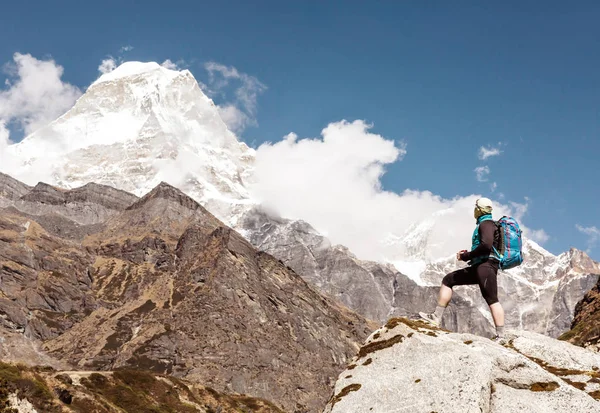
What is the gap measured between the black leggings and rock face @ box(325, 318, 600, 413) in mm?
1444

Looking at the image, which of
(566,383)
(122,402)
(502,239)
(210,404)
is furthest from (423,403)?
(210,404)

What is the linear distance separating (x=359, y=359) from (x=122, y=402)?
116 m

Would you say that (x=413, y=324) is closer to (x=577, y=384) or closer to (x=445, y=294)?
(x=445, y=294)

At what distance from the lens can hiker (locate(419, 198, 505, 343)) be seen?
18.4 metres

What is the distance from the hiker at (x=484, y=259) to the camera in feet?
60.3

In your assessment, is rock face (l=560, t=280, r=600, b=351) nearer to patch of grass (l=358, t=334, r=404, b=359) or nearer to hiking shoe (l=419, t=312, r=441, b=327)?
hiking shoe (l=419, t=312, r=441, b=327)

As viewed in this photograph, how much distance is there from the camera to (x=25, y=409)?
59.6m

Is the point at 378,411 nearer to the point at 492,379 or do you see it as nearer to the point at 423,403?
the point at 423,403

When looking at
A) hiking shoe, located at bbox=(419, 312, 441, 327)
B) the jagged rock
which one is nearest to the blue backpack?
hiking shoe, located at bbox=(419, 312, 441, 327)

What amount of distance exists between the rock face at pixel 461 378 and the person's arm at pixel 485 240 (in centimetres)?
269

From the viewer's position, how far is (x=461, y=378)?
17422 millimetres

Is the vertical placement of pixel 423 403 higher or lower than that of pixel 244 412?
lower

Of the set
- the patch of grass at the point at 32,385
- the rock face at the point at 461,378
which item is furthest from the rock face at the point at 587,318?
the patch of grass at the point at 32,385

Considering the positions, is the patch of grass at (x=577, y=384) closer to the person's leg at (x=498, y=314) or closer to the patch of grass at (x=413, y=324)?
the person's leg at (x=498, y=314)
